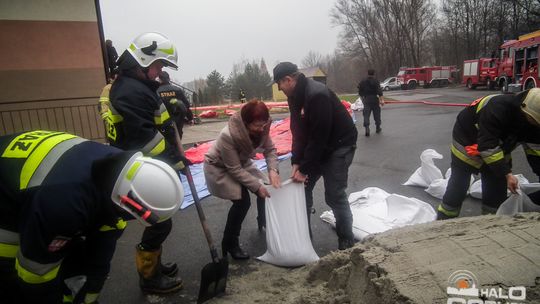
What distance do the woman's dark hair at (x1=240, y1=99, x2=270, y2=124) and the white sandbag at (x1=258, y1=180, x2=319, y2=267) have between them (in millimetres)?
586

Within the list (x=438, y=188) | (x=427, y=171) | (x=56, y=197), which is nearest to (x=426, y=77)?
(x=427, y=171)

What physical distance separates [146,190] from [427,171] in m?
4.13

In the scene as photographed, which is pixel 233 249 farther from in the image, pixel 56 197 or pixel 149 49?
pixel 56 197

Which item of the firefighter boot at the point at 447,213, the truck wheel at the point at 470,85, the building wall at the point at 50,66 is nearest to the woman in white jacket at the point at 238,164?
the firefighter boot at the point at 447,213

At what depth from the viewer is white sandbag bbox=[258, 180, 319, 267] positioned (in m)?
2.97

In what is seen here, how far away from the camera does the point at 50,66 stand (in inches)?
274

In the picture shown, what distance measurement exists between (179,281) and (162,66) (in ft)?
5.48

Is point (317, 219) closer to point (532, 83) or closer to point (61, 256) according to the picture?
point (61, 256)

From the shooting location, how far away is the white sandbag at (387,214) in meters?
3.54

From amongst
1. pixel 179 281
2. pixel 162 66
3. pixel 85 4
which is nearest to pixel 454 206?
pixel 179 281

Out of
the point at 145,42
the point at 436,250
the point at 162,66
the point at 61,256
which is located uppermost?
the point at 145,42

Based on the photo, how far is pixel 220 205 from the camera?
190 inches

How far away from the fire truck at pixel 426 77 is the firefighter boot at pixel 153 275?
3821cm

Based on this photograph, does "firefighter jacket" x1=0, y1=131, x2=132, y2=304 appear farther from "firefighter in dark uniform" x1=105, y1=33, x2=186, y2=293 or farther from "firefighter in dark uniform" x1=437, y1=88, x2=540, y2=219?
"firefighter in dark uniform" x1=437, y1=88, x2=540, y2=219
